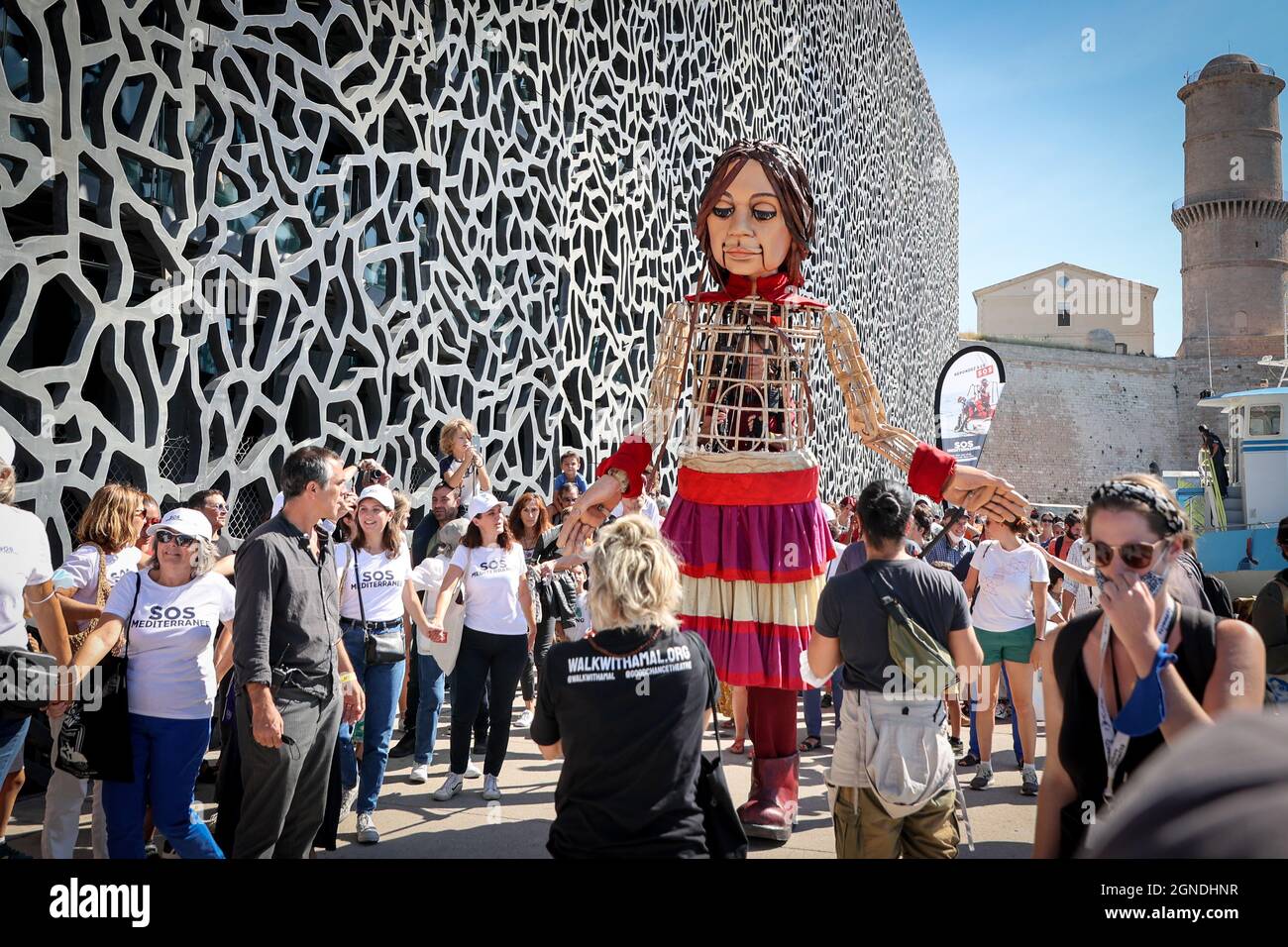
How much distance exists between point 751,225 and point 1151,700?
3.00 metres

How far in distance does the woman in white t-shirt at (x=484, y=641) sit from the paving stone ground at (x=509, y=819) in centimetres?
20

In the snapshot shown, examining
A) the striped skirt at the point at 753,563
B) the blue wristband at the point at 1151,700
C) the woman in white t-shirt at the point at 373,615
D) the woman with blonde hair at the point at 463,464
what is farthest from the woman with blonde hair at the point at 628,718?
the woman with blonde hair at the point at 463,464

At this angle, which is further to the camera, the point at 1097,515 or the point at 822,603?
the point at 822,603

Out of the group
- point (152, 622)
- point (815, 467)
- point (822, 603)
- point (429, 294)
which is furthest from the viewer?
point (429, 294)

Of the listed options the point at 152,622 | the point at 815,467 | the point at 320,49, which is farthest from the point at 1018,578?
the point at 320,49

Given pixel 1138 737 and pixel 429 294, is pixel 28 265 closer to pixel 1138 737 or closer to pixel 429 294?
pixel 429 294

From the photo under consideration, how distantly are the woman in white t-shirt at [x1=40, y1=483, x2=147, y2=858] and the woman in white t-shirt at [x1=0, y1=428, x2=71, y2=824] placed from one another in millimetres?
213

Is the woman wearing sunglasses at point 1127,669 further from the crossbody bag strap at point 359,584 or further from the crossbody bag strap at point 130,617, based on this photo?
the crossbody bag strap at point 359,584

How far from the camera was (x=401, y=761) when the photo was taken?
607 cm

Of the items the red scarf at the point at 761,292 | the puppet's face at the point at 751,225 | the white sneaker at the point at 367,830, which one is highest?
the puppet's face at the point at 751,225

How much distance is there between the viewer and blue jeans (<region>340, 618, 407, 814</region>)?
4484mm

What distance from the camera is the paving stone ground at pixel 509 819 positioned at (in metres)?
4.20

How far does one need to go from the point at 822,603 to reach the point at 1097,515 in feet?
4.07

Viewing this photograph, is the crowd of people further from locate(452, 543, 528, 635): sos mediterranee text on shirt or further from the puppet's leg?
the puppet's leg
